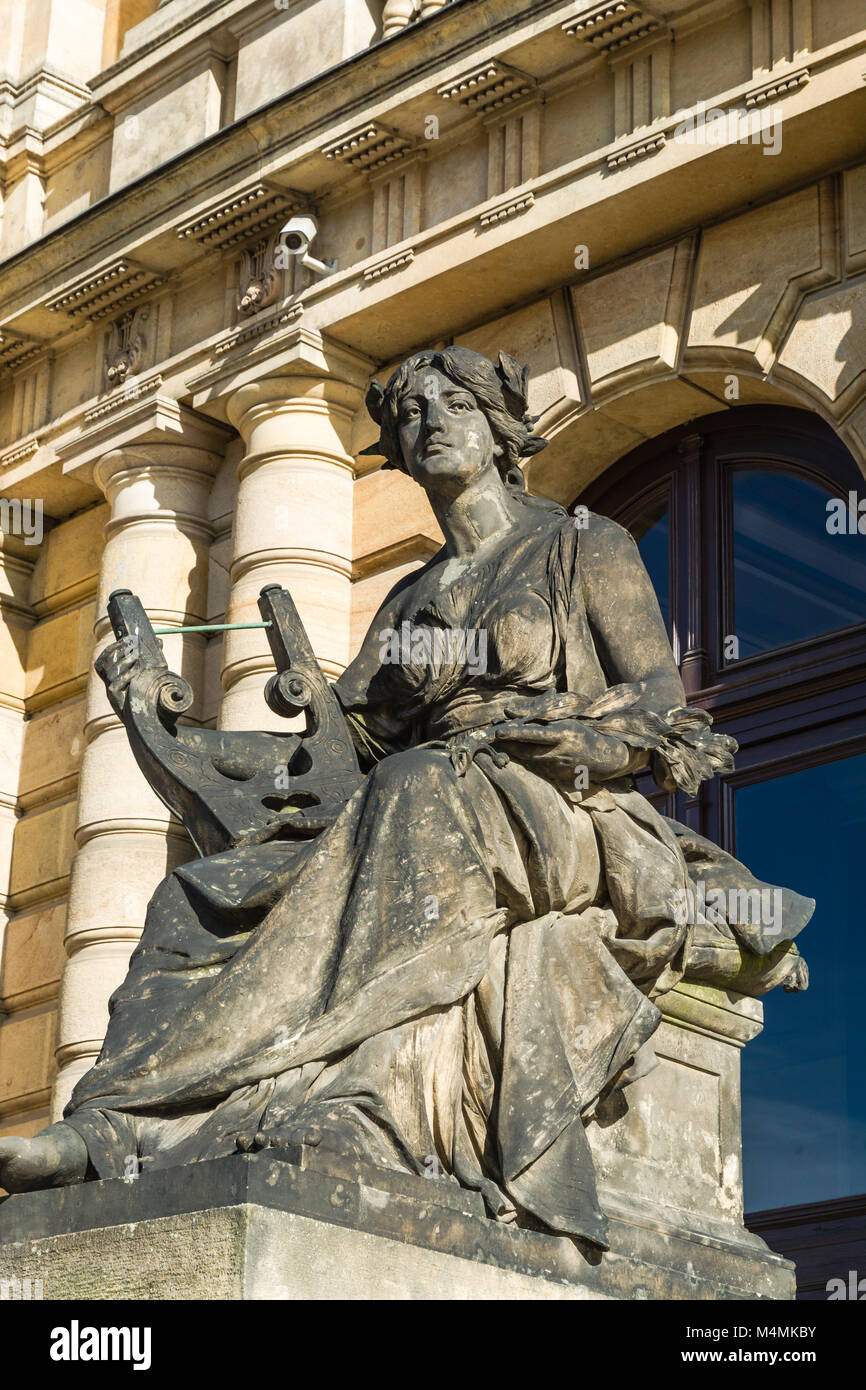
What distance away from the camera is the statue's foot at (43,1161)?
15.5ft

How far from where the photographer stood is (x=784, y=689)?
984 centimetres

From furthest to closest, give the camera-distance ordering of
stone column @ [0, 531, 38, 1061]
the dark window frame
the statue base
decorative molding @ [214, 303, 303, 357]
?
stone column @ [0, 531, 38, 1061]
decorative molding @ [214, 303, 303, 357]
the dark window frame
the statue base

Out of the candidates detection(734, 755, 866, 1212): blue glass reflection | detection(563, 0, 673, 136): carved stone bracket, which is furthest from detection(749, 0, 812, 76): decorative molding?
detection(734, 755, 866, 1212): blue glass reflection

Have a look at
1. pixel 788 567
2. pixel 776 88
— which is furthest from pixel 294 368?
pixel 776 88

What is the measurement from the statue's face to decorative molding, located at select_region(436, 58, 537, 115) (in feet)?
16.7

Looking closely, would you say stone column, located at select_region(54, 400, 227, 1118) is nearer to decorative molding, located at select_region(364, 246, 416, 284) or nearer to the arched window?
decorative molding, located at select_region(364, 246, 416, 284)

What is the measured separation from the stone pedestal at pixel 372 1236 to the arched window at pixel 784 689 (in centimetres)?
349

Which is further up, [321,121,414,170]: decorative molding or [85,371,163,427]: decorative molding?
[321,121,414,170]: decorative molding

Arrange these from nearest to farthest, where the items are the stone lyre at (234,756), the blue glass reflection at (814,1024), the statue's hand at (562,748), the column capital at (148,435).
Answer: the statue's hand at (562,748) < the stone lyre at (234,756) < the blue glass reflection at (814,1024) < the column capital at (148,435)

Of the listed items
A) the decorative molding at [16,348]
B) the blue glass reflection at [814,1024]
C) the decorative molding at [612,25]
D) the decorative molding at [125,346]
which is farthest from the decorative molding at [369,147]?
the blue glass reflection at [814,1024]

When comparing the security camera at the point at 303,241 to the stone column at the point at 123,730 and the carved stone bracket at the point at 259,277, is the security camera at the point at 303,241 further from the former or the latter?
the stone column at the point at 123,730

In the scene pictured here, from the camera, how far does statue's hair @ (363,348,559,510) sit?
6.29 metres

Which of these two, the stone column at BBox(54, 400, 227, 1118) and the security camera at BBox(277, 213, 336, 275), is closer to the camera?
the stone column at BBox(54, 400, 227, 1118)
